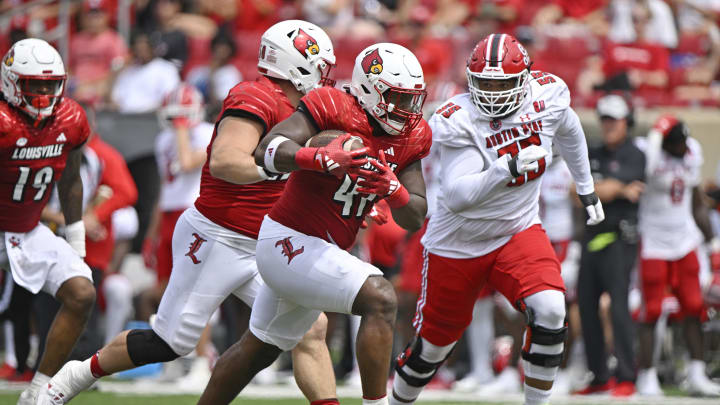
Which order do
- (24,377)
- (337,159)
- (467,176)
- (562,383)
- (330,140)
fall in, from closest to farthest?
1. (337,159)
2. (330,140)
3. (467,176)
4. (24,377)
5. (562,383)

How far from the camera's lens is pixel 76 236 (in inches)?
270

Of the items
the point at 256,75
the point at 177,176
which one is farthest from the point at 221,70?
the point at 177,176

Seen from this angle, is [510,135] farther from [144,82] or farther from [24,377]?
[144,82]

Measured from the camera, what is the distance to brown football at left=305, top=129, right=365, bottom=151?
4848 mm

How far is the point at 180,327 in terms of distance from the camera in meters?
5.69

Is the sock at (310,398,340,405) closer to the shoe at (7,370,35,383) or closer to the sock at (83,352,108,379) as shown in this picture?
the sock at (83,352,108,379)

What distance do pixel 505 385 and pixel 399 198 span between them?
4500mm

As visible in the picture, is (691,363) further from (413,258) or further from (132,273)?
(132,273)

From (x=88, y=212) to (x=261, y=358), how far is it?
4.28m

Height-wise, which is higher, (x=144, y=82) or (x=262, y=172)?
(x=262, y=172)

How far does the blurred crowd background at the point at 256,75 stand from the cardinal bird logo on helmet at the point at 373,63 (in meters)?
3.93

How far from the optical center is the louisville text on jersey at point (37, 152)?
6.53 meters

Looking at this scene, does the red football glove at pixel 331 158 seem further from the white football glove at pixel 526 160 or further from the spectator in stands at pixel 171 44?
the spectator in stands at pixel 171 44

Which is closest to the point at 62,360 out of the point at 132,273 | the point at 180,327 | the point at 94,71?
the point at 180,327
